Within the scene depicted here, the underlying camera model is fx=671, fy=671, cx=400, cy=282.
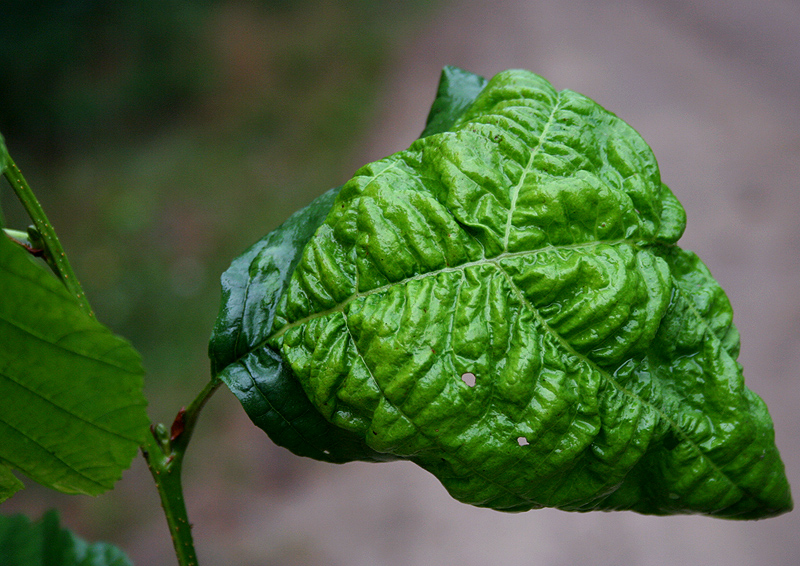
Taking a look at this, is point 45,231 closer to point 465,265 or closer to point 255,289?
point 255,289

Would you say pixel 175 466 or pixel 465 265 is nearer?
pixel 465 265

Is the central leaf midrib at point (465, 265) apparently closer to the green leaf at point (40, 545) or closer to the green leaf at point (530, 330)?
the green leaf at point (530, 330)

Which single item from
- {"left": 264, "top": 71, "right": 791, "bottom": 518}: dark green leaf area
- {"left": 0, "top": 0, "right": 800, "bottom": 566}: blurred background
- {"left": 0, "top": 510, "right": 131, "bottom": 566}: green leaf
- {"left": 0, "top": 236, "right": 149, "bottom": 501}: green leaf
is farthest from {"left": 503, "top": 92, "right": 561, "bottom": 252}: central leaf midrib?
{"left": 0, "top": 0, "right": 800, "bottom": 566}: blurred background

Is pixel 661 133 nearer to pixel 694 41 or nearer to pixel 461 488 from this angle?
pixel 694 41

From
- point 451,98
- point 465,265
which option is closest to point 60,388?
point 465,265

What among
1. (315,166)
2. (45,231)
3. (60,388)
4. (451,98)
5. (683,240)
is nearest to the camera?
(60,388)

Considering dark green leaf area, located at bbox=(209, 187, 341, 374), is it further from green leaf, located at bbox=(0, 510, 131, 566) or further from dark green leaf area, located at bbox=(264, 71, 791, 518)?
green leaf, located at bbox=(0, 510, 131, 566)

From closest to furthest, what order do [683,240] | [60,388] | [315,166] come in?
[60,388], [683,240], [315,166]

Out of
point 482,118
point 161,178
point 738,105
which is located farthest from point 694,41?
point 482,118
